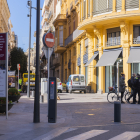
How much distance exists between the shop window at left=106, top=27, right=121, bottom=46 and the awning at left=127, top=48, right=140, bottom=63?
181 cm

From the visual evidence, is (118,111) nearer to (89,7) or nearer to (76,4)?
(89,7)

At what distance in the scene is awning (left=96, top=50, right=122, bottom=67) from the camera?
26.4 metres

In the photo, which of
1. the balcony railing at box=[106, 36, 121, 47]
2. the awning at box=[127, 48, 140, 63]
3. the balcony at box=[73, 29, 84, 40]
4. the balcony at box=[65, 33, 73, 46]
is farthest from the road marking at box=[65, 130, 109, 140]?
the balcony at box=[65, 33, 73, 46]

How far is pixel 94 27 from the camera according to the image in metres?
28.7

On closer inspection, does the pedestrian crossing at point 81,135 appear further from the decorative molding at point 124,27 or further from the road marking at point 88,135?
the decorative molding at point 124,27

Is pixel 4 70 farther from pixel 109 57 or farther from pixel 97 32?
pixel 97 32

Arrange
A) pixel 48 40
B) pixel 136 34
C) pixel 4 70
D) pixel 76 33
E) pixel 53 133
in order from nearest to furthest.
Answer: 1. pixel 53 133
2. pixel 4 70
3. pixel 48 40
4. pixel 136 34
5. pixel 76 33

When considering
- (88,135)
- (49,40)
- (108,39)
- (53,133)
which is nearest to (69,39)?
(108,39)

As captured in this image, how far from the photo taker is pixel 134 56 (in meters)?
25.4

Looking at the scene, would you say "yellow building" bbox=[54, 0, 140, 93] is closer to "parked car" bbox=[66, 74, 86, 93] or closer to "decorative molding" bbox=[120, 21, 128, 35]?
"decorative molding" bbox=[120, 21, 128, 35]

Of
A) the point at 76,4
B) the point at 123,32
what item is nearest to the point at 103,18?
the point at 123,32

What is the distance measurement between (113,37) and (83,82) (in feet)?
18.2

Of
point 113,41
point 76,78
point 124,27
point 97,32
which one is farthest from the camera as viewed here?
point 76,78

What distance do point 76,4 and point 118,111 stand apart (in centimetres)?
2926
